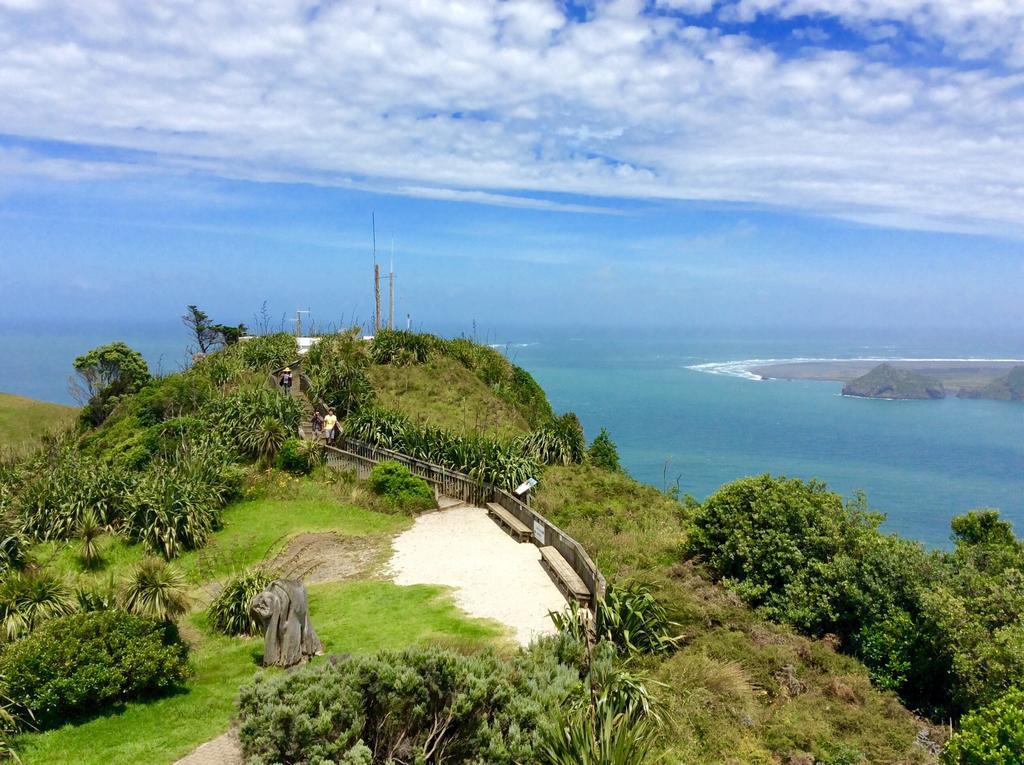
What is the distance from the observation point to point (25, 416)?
58.2 m

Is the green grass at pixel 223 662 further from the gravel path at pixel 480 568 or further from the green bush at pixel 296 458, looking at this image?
the green bush at pixel 296 458

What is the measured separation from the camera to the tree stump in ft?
34.6

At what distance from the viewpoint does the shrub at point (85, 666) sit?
8.94m

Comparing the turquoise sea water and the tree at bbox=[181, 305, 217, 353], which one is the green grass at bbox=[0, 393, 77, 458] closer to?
the tree at bbox=[181, 305, 217, 353]

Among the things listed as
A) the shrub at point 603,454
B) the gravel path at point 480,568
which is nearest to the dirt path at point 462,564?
the gravel path at point 480,568

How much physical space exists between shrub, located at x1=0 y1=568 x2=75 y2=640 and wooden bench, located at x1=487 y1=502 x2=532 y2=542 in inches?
355

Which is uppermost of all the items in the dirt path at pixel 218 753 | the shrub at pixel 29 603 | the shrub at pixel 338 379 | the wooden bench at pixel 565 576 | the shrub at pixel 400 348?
the shrub at pixel 400 348

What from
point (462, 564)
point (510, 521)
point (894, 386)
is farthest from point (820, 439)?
point (462, 564)

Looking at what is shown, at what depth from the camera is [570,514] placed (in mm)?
18828

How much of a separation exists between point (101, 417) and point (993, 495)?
300 ft

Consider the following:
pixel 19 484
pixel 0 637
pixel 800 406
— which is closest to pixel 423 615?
pixel 0 637

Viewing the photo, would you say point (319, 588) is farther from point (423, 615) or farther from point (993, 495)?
point (993, 495)

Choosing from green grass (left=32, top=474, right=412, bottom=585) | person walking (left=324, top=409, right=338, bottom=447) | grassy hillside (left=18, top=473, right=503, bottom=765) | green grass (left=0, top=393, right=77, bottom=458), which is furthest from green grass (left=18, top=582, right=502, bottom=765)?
green grass (left=0, top=393, right=77, bottom=458)

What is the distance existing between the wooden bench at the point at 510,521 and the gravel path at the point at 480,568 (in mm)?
194
